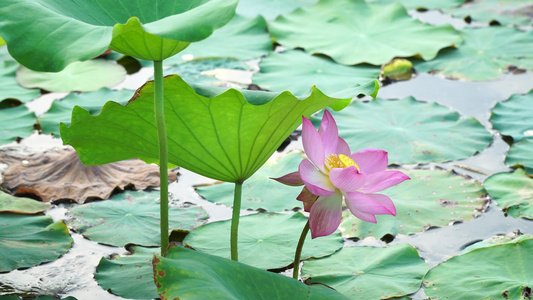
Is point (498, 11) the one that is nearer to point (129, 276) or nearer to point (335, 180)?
point (335, 180)

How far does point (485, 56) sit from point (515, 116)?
2.08 feet

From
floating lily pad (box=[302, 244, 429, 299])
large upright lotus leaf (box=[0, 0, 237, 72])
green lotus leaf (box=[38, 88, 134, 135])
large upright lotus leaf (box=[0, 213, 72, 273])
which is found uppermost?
large upright lotus leaf (box=[0, 0, 237, 72])

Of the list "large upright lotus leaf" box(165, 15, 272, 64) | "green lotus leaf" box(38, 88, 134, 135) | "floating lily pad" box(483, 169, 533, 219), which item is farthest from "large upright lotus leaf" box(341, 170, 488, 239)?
"large upright lotus leaf" box(165, 15, 272, 64)

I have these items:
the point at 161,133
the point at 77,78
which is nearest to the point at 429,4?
the point at 77,78

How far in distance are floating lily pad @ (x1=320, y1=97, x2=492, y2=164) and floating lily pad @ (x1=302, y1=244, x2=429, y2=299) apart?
575mm

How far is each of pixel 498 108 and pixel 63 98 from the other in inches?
68.3

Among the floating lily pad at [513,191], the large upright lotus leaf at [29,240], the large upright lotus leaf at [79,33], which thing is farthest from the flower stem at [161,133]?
the floating lily pad at [513,191]

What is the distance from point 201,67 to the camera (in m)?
2.80

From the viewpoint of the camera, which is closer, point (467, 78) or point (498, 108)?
point (498, 108)

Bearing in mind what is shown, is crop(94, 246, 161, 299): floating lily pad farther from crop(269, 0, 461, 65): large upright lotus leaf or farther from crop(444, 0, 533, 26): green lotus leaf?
crop(444, 0, 533, 26): green lotus leaf

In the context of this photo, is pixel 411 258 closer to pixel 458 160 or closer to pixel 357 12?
pixel 458 160

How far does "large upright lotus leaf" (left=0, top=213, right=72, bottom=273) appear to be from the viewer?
1558mm

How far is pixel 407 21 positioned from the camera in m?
3.18

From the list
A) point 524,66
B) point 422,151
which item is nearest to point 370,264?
point 422,151
